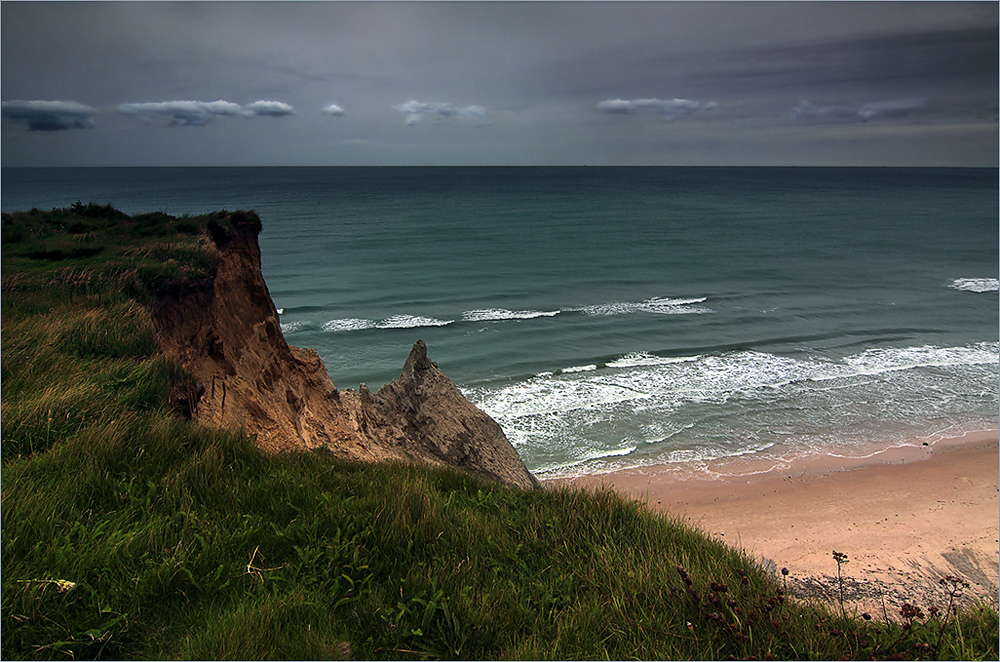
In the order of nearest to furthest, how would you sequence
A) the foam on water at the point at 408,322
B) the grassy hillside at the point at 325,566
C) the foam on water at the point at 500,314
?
the grassy hillside at the point at 325,566 < the foam on water at the point at 408,322 < the foam on water at the point at 500,314

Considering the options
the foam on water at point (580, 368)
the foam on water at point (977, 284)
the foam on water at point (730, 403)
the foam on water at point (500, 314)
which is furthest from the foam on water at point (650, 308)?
the foam on water at point (977, 284)

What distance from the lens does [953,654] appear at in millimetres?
3195

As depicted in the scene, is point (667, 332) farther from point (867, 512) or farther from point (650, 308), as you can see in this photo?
point (867, 512)

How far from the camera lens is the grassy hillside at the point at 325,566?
288 centimetres

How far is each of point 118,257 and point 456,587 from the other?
8.43 metres

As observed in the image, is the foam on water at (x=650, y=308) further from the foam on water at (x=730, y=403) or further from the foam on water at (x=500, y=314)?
the foam on water at (x=730, y=403)

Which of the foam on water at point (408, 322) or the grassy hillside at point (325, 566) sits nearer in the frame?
the grassy hillside at point (325, 566)

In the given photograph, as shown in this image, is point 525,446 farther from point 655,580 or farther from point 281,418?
point 655,580

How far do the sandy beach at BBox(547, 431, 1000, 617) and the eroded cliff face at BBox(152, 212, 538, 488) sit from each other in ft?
6.27

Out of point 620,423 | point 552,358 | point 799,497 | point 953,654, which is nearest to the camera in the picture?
point 953,654

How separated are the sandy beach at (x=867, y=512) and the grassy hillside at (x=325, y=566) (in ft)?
16.8

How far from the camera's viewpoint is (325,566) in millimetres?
3377

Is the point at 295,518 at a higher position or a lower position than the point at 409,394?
higher

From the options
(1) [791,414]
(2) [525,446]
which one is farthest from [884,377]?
(2) [525,446]
